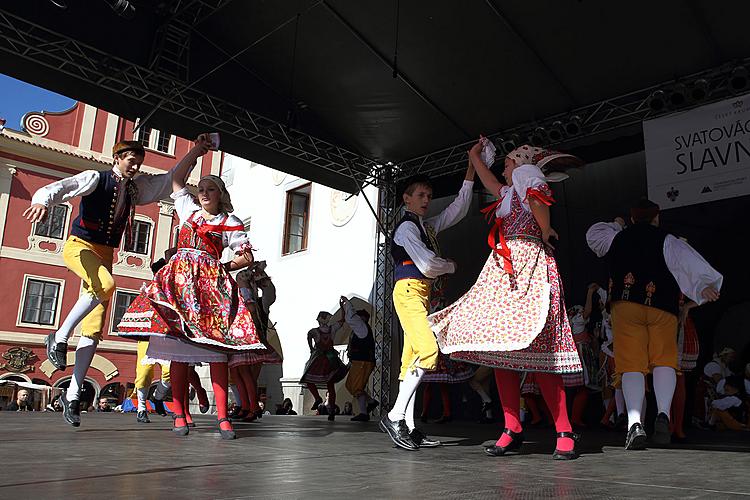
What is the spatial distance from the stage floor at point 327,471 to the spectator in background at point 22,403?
10.8 metres

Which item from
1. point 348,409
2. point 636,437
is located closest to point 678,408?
point 636,437

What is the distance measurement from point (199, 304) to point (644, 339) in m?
2.62

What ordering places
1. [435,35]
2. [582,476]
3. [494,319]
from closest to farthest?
[582,476]
[494,319]
[435,35]

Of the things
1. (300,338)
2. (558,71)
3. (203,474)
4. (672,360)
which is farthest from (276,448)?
(300,338)

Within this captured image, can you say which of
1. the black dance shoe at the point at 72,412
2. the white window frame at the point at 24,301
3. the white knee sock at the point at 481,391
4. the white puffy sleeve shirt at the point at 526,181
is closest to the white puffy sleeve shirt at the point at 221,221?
the black dance shoe at the point at 72,412

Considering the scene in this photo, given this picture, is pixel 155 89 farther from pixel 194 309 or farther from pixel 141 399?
pixel 194 309

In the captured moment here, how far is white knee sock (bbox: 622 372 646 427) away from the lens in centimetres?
354

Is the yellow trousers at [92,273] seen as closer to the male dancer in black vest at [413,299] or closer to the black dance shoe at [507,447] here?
the male dancer in black vest at [413,299]

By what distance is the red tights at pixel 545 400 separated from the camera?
298 centimetres

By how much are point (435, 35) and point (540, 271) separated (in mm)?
3642

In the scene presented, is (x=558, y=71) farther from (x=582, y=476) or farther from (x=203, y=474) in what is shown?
(x=203, y=474)

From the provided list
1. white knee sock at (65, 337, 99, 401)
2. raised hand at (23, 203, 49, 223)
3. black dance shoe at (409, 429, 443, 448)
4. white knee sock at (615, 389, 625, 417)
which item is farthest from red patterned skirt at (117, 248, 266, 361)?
white knee sock at (615, 389, 625, 417)

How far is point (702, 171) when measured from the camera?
227 inches

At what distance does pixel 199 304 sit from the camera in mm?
3568
